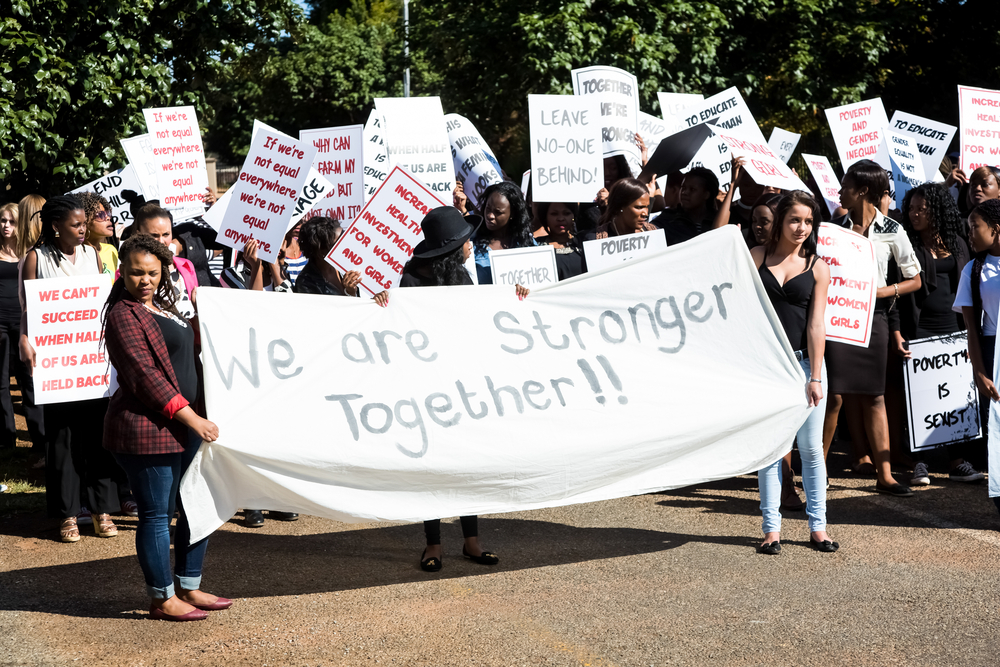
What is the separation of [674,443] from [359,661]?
1.84 m

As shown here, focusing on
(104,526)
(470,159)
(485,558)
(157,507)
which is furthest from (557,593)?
(470,159)

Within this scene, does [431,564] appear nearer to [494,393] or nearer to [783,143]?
[494,393]

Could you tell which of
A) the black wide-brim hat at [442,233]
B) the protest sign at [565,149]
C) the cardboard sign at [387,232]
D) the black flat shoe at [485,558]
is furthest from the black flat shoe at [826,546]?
the protest sign at [565,149]

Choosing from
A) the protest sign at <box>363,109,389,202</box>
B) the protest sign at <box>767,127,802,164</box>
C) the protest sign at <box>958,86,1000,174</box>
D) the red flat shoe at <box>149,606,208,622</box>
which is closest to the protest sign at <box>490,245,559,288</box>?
the red flat shoe at <box>149,606,208,622</box>

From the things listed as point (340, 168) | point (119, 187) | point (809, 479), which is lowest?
point (809, 479)

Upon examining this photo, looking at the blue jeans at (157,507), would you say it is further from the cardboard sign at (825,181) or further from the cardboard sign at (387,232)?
the cardboard sign at (825,181)

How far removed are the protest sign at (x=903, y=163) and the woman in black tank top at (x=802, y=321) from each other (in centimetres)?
392

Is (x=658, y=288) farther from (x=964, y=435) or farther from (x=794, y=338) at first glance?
Answer: (x=964, y=435)

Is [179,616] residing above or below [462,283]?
below

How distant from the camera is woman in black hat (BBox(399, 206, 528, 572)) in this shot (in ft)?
18.2

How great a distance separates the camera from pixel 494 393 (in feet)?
16.5

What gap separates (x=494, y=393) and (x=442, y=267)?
2.91 ft

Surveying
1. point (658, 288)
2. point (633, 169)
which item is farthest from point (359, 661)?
point (633, 169)

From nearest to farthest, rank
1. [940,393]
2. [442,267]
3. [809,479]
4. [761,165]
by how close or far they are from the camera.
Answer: [442,267]
[809,479]
[940,393]
[761,165]
